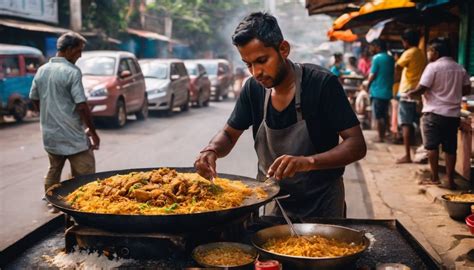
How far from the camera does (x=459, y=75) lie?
7.43 metres

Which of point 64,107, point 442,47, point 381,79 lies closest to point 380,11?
point 381,79

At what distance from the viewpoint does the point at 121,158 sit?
10398 millimetres

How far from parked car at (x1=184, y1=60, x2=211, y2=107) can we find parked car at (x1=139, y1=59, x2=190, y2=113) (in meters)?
1.40

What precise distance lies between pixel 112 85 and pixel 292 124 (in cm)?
1188

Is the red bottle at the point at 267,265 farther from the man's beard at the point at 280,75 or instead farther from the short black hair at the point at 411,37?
the short black hair at the point at 411,37

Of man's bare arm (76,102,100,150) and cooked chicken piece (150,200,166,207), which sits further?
man's bare arm (76,102,100,150)

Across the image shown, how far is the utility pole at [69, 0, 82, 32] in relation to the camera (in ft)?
79.6

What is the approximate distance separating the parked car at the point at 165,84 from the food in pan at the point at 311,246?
1577 cm

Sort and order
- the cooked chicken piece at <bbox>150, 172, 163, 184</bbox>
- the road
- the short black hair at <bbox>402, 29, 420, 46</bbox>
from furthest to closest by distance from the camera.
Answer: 1. the short black hair at <bbox>402, 29, 420, 46</bbox>
2. the road
3. the cooked chicken piece at <bbox>150, 172, 163, 184</bbox>

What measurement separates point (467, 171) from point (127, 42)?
25.7 metres

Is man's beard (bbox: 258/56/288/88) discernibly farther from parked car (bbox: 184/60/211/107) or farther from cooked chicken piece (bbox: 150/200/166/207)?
parked car (bbox: 184/60/211/107)

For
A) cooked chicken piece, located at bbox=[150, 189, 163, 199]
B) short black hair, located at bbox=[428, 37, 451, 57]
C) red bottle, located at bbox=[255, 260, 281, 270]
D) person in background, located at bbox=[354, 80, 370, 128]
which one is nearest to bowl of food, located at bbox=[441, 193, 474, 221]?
short black hair, located at bbox=[428, 37, 451, 57]

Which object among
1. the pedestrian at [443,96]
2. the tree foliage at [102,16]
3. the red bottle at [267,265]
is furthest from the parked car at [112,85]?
the red bottle at [267,265]

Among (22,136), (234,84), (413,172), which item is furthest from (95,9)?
(413,172)
